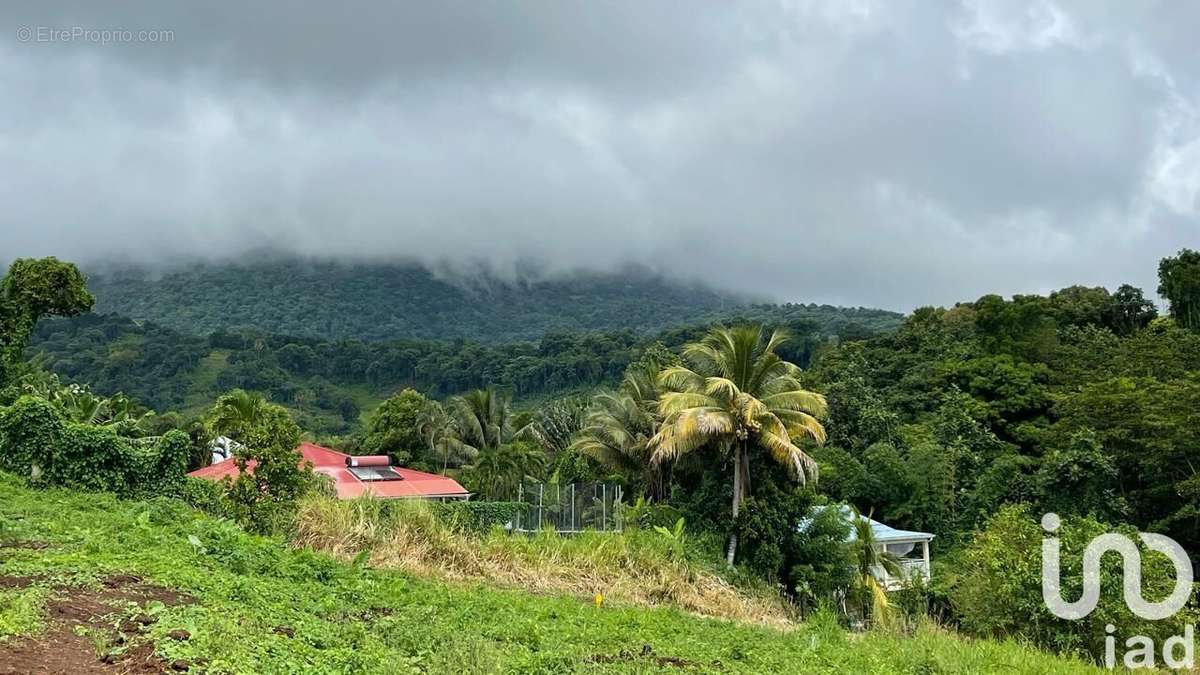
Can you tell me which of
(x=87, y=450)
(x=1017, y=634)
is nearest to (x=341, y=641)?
(x=1017, y=634)

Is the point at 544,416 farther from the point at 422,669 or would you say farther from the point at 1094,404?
the point at 422,669

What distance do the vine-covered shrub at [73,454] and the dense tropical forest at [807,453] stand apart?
0.13 feet

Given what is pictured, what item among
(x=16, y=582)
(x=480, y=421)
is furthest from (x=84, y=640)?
(x=480, y=421)

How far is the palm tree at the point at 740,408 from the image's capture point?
1862 centimetres

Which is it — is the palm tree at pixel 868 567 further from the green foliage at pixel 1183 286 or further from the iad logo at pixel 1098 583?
the green foliage at pixel 1183 286

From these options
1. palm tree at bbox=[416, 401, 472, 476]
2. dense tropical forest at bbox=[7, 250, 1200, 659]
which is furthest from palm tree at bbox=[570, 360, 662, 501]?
palm tree at bbox=[416, 401, 472, 476]

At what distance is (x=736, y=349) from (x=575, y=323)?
16877cm

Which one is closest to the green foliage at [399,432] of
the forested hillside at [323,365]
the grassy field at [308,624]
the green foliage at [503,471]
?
the green foliage at [503,471]

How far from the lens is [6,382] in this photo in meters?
21.6

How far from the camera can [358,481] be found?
26.6m

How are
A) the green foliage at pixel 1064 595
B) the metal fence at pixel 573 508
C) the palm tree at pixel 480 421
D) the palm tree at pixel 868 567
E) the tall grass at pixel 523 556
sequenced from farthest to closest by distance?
the palm tree at pixel 480 421
the metal fence at pixel 573 508
the palm tree at pixel 868 567
the tall grass at pixel 523 556
the green foliage at pixel 1064 595

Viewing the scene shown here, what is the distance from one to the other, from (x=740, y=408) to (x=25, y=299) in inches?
811

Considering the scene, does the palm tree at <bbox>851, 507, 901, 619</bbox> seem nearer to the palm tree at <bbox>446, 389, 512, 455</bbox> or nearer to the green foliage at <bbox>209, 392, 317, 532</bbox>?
the green foliage at <bbox>209, 392, 317, 532</bbox>

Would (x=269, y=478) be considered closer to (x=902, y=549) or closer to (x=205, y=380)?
(x=902, y=549)
